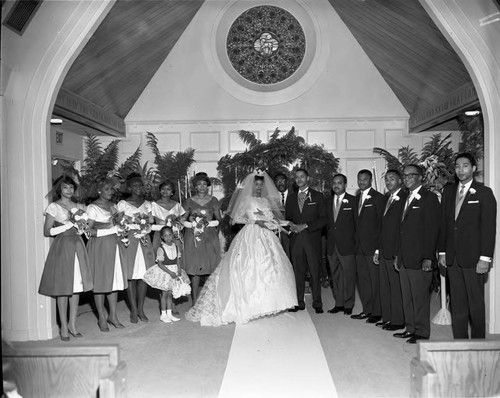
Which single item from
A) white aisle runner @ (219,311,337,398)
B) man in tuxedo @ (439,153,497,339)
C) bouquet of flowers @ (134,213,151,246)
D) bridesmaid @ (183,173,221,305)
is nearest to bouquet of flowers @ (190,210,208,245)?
bridesmaid @ (183,173,221,305)

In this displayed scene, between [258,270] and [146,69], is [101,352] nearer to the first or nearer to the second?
[258,270]

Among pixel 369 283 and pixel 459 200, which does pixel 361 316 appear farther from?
pixel 459 200

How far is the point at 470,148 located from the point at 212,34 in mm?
5676

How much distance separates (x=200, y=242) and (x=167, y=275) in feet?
2.51

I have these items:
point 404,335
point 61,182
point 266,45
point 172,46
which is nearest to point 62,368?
point 61,182

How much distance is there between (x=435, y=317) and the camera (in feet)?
20.3

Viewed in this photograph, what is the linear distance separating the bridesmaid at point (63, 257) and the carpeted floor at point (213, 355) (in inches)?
21.4

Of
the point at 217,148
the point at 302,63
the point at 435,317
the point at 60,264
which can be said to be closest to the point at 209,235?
the point at 60,264

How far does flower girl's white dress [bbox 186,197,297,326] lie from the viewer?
19.8 ft

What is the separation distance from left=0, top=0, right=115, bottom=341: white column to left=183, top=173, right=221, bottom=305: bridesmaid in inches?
77.1

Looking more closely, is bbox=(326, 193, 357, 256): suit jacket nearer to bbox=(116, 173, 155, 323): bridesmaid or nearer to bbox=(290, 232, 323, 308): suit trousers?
bbox=(290, 232, 323, 308): suit trousers

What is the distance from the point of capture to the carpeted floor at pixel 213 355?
403cm

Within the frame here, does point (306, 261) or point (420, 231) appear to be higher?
point (420, 231)

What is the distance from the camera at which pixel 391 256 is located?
18.5ft
